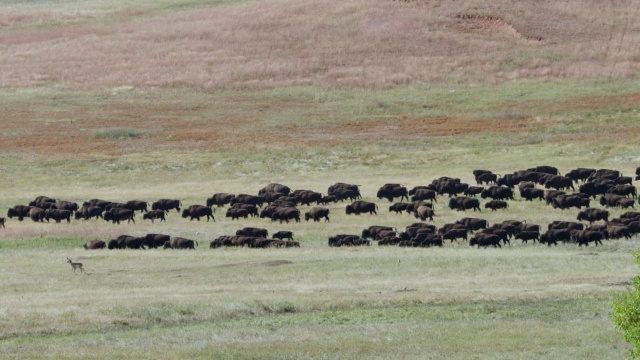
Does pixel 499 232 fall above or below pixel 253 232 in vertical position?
below

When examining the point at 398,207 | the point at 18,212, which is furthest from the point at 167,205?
the point at 398,207

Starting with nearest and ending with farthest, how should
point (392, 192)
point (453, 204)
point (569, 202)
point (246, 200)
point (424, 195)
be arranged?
1. point (569, 202)
2. point (453, 204)
3. point (246, 200)
4. point (424, 195)
5. point (392, 192)

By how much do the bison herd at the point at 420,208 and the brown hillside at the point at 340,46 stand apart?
38557 mm

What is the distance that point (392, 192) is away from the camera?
6112 cm

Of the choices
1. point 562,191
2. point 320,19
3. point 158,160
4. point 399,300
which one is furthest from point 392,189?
point 320,19

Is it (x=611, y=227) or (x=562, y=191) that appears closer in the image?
(x=611, y=227)

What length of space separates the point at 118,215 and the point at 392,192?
14541 mm

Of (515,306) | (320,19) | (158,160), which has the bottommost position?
(515,306)

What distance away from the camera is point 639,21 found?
114125mm

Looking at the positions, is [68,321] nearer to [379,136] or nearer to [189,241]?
[189,241]

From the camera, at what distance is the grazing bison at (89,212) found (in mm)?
57375

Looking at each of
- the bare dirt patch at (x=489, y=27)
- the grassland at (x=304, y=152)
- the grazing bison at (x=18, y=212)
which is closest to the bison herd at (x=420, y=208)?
the grazing bison at (x=18, y=212)

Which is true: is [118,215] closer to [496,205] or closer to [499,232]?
[496,205]

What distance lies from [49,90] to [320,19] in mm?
29510
